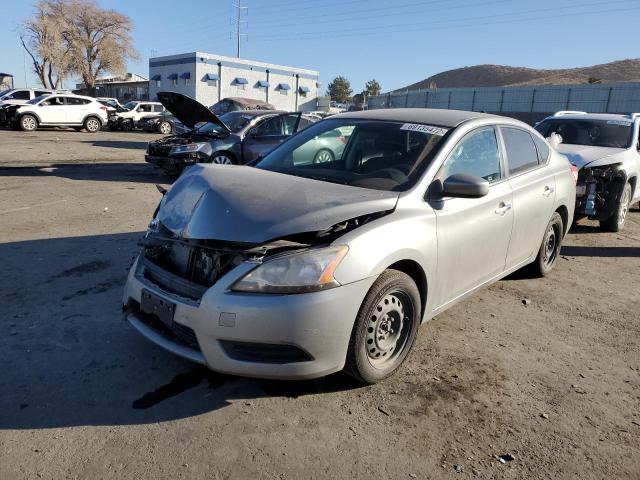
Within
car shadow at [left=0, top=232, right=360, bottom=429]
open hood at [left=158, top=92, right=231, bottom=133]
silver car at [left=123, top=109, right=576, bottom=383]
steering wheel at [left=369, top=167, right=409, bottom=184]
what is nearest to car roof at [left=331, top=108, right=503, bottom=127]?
silver car at [left=123, top=109, right=576, bottom=383]

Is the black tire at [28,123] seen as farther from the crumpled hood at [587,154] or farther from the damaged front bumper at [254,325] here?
the damaged front bumper at [254,325]

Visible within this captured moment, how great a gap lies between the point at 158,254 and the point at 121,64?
217 ft

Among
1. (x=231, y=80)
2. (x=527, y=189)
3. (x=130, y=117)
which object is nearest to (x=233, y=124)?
(x=527, y=189)

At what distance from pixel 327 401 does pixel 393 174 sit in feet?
5.50

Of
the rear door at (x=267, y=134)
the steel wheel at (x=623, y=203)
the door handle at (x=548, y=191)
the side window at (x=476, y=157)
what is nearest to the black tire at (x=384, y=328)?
the side window at (x=476, y=157)

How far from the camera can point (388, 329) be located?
339 centimetres

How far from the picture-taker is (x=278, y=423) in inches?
115

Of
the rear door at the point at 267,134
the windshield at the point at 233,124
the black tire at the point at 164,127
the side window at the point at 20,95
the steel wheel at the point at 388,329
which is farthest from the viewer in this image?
the black tire at the point at 164,127

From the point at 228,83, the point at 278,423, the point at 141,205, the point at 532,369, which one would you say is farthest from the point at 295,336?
the point at 228,83

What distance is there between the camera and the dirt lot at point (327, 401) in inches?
104

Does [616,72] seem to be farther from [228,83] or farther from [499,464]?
[499,464]

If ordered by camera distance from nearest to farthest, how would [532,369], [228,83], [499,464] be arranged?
[499,464], [532,369], [228,83]

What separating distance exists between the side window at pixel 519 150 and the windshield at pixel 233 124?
7.19m

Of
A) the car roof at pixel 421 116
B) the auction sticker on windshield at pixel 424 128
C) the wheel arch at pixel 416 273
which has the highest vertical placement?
the car roof at pixel 421 116
